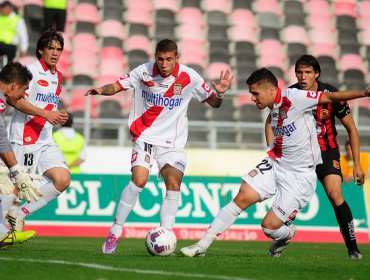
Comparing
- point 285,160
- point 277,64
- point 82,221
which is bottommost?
point 82,221

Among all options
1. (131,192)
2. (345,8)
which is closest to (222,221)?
(131,192)

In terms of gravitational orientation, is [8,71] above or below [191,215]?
above

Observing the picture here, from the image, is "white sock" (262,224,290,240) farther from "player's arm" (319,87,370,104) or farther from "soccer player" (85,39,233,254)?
"player's arm" (319,87,370,104)

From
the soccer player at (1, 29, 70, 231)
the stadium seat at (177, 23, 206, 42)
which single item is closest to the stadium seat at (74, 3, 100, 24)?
the stadium seat at (177, 23, 206, 42)

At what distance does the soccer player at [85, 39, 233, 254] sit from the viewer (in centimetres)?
1007

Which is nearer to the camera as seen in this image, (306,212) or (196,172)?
(306,212)

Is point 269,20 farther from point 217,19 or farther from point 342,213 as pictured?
point 342,213

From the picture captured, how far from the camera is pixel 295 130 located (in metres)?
9.65

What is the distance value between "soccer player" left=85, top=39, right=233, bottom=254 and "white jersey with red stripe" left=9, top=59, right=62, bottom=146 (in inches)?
35.8

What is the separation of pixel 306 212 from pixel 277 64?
22.0 ft

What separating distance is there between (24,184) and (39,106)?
222 cm

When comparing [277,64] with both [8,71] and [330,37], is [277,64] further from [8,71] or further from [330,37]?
[8,71]

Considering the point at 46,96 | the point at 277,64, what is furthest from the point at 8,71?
the point at 277,64

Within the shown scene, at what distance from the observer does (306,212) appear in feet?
55.4
